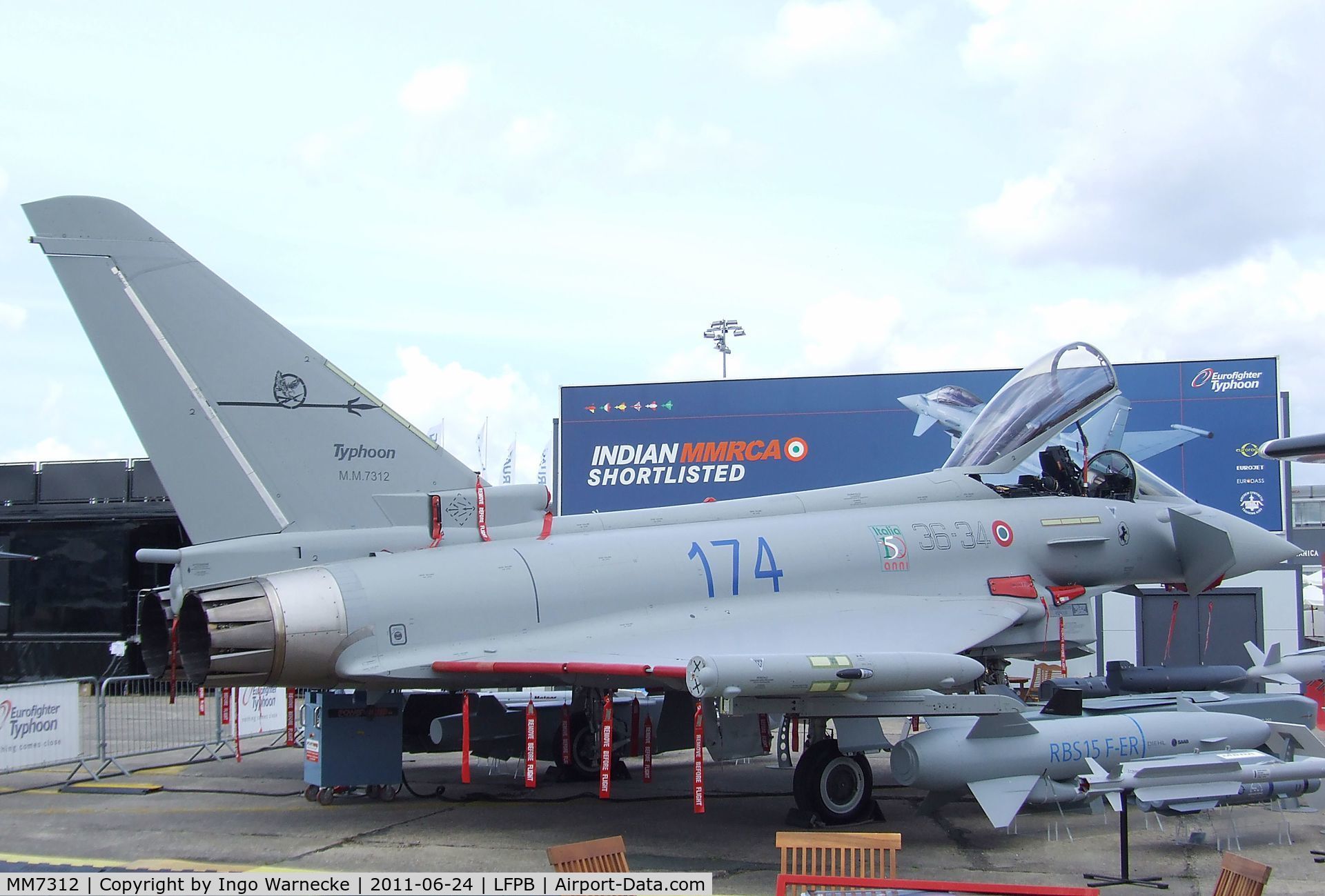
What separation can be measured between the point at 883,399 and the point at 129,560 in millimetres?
16440

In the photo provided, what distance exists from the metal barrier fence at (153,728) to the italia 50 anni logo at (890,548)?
257 inches

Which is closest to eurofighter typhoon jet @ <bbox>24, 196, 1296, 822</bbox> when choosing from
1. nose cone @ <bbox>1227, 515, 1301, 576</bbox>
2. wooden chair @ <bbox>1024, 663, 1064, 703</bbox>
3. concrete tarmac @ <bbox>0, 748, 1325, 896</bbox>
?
concrete tarmac @ <bbox>0, 748, 1325, 896</bbox>

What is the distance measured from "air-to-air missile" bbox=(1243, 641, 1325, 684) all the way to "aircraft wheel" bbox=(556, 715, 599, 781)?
26.4 feet

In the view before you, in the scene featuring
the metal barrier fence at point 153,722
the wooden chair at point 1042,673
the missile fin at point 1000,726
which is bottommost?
the metal barrier fence at point 153,722

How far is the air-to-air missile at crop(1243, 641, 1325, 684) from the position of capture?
14.0 m

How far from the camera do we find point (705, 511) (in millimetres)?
11117

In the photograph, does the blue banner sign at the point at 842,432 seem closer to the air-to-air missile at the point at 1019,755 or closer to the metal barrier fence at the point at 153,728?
the metal barrier fence at the point at 153,728

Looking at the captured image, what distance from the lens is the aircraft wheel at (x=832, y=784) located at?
9.70 metres

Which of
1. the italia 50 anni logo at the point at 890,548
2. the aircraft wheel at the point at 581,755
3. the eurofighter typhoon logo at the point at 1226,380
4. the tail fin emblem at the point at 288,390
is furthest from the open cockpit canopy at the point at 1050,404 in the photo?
the eurofighter typhoon logo at the point at 1226,380

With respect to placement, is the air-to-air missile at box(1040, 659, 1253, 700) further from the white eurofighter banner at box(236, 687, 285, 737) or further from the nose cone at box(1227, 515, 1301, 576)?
the white eurofighter banner at box(236, 687, 285, 737)

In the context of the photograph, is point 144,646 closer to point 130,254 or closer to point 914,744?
point 130,254

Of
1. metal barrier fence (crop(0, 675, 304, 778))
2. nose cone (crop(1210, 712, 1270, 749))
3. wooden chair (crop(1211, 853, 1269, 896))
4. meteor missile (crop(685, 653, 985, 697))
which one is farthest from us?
metal barrier fence (crop(0, 675, 304, 778))

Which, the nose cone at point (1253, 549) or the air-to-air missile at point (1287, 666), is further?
the air-to-air missile at point (1287, 666)

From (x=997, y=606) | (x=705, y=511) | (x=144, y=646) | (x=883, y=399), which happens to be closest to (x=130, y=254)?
(x=144, y=646)
